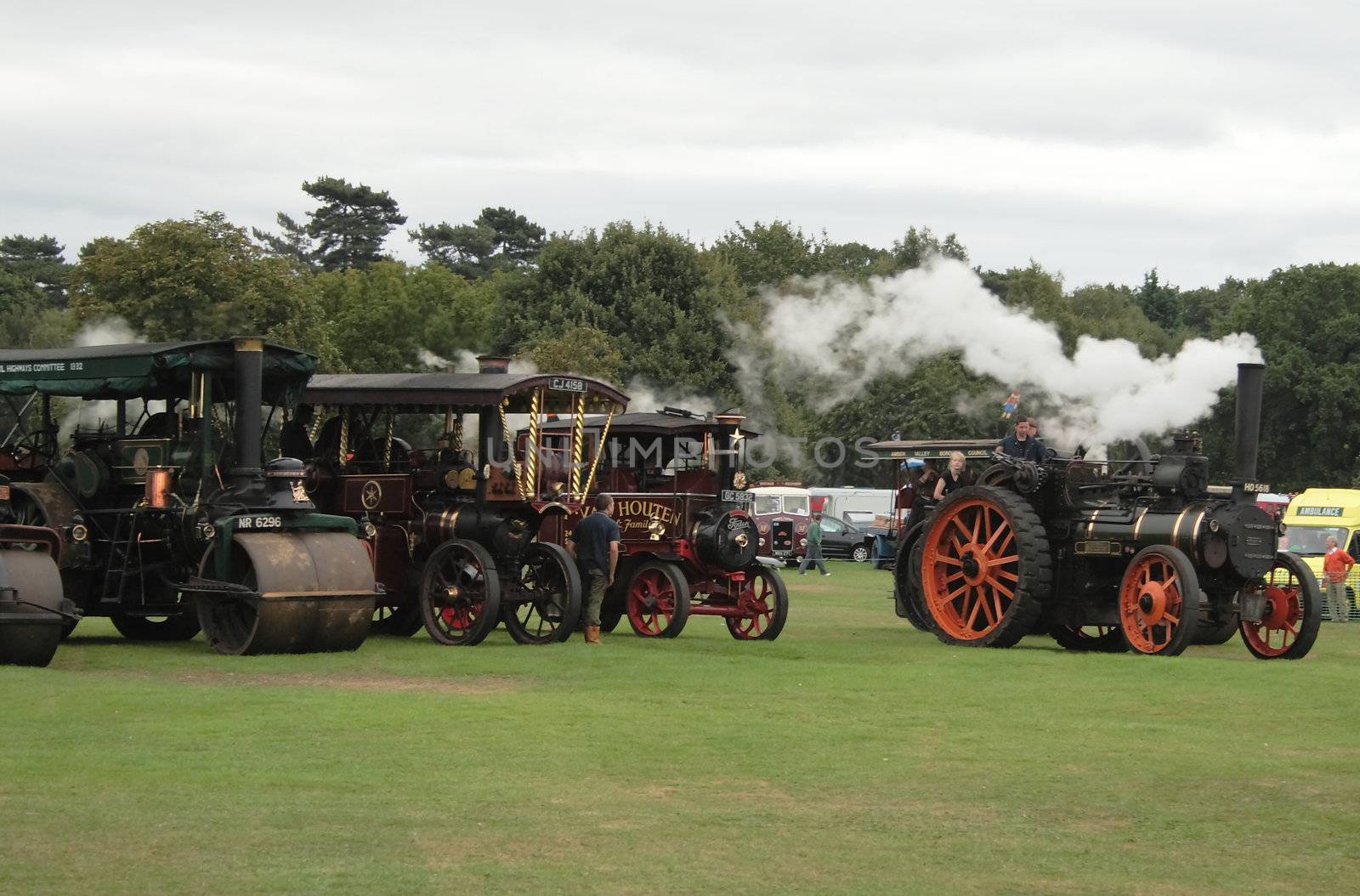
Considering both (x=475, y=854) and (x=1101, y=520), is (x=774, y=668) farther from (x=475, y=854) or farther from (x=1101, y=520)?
(x=475, y=854)

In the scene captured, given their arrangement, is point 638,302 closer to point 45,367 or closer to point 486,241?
point 45,367

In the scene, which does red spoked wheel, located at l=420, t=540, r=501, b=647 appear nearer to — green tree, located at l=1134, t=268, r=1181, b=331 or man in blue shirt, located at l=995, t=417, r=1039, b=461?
man in blue shirt, located at l=995, t=417, r=1039, b=461

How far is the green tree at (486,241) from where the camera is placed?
102m

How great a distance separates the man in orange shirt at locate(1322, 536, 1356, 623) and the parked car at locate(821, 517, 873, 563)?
1887cm

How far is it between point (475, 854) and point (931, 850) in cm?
196

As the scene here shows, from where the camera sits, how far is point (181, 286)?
4369 cm

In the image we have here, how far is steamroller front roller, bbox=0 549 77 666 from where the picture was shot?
1361cm

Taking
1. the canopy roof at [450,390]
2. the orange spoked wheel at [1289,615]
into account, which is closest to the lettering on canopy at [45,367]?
the canopy roof at [450,390]

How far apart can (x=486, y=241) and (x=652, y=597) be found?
274 ft

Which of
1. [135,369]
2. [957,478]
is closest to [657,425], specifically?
[957,478]

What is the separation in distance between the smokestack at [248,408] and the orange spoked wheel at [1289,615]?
9.52m

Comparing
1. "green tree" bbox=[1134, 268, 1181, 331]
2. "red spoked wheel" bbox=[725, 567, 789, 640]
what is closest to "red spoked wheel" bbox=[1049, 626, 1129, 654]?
"red spoked wheel" bbox=[725, 567, 789, 640]

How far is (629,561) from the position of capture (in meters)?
19.9

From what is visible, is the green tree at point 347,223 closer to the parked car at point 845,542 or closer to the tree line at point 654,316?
the tree line at point 654,316
